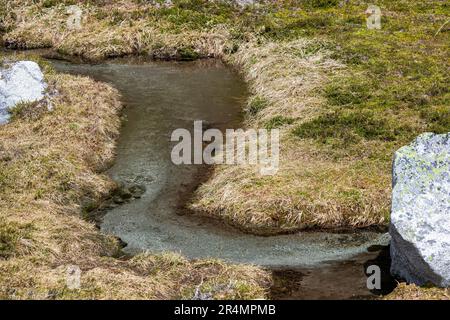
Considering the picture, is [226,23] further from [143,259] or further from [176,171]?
[143,259]

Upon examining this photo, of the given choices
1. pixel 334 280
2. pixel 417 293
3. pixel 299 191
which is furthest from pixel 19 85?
pixel 417 293

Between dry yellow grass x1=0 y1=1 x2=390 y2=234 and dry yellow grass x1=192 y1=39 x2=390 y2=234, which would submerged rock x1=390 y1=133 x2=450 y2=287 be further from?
dry yellow grass x1=0 y1=1 x2=390 y2=234

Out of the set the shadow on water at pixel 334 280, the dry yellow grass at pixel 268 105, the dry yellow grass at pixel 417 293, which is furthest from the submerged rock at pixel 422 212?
the dry yellow grass at pixel 268 105

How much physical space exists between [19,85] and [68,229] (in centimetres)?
1139

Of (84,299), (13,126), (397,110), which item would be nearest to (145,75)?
(13,126)

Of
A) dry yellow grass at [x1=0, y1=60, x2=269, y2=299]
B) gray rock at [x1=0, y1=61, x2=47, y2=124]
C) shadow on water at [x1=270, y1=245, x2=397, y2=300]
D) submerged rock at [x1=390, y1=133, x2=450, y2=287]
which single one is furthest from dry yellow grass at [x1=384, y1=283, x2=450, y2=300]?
gray rock at [x1=0, y1=61, x2=47, y2=124]

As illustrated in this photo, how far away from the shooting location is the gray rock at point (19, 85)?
2742cm

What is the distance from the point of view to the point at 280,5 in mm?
42688

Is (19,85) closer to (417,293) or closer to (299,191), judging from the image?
(299,191)

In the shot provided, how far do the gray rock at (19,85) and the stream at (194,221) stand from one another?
3.98 m

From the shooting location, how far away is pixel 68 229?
1881 cm

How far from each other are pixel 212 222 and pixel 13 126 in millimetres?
10031

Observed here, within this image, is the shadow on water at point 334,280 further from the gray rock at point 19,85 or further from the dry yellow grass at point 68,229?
the gray rock at point 19,85
